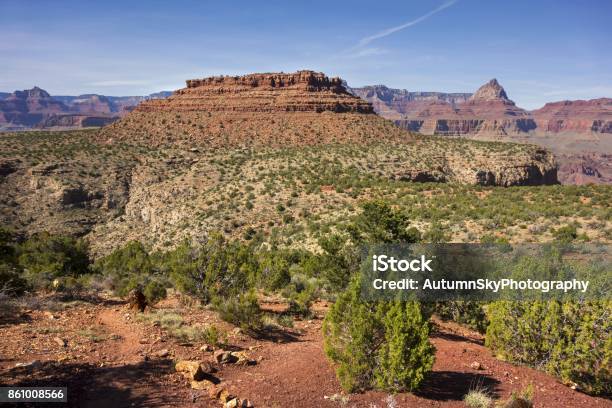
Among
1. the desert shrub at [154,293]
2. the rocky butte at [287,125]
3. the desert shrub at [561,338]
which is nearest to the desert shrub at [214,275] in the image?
the desert shrub at [154,293]

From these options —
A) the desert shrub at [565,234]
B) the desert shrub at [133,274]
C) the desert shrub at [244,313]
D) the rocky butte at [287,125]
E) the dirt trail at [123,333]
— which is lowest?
the desert shrub at [133,274]

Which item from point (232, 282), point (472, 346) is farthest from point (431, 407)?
point (232, 282)

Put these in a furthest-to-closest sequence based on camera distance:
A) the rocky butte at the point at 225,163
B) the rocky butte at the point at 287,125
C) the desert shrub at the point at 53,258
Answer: the rocky butte at the point at 287,125
the rocky butte at the point at 225,163
the desert shrub at the point at 53,258

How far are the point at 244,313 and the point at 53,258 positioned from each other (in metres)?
12.4

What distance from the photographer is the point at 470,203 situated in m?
31.6

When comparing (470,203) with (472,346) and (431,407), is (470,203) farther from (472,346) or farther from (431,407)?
(431,407)

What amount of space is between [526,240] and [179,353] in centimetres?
2078

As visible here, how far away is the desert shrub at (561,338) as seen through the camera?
335 inches

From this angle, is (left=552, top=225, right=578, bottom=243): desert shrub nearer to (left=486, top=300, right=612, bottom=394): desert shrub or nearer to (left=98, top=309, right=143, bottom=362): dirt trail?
(left=486, top=300, right=612, bottom=394): desert shrub

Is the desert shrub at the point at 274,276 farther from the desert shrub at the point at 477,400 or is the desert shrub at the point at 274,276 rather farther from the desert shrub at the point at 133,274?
the desert shrub at the point at 477,400

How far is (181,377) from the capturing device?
852 centimetres

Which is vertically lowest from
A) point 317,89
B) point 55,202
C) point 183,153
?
point 55,202

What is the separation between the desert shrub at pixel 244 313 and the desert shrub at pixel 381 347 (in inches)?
137

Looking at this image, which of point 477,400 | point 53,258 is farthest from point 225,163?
point 477,400
